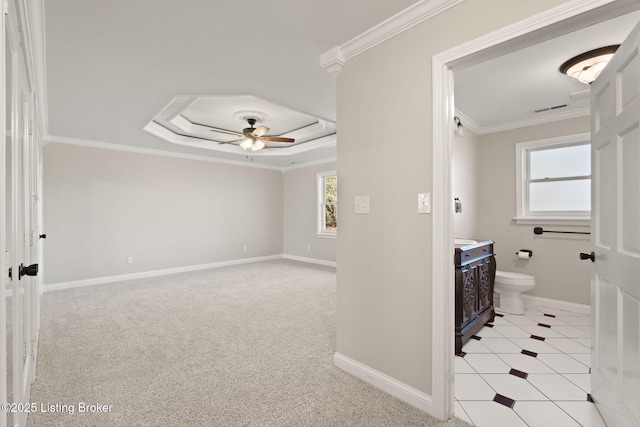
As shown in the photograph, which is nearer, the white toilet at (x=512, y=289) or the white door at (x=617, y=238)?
the white door at (x=617, y=238)

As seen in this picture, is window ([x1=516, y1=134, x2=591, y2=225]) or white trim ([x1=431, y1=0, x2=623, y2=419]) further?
window ([x1=516, y1=134, x2=591, y2=225])

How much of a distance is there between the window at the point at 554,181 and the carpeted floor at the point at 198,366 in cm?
292

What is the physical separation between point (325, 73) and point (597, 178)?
210cm

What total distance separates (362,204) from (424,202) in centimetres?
48

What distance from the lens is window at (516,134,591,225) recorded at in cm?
356

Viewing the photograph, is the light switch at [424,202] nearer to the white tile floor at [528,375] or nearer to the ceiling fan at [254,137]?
the white tile floor at [528,375]

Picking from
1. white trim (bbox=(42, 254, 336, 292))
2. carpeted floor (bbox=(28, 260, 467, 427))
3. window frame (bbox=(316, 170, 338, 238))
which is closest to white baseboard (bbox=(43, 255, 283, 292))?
white trim (bbox=(42, 254, 336, 292))

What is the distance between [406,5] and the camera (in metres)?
1.78

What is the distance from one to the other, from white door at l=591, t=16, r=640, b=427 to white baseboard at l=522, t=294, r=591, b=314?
2034 mm

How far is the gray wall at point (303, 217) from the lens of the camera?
22.3 ft

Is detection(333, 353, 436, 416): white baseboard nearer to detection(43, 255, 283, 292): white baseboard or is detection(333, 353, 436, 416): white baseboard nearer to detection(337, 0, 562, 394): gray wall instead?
detection(337, 0, 562, 394): gray wall

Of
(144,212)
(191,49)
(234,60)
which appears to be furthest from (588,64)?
(144,212)

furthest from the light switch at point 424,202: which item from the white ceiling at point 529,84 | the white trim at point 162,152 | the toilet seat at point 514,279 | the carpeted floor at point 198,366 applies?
the white trim at point 162,152

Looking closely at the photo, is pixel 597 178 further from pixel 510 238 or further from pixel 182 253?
pixel 182 253
